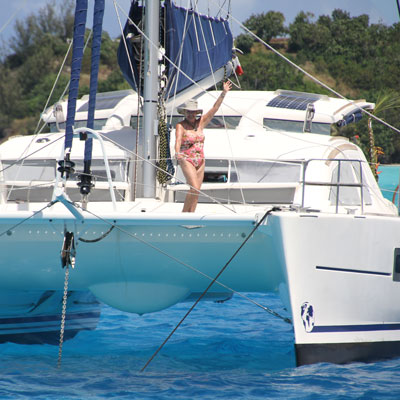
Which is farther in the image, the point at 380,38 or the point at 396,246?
the point at 380,38

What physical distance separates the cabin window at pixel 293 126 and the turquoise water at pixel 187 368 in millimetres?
2515

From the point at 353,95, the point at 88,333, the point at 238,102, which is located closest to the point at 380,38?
the point at 353,95

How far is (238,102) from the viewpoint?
363 inches

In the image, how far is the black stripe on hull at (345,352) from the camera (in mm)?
5320

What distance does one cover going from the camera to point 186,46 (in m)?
7.57

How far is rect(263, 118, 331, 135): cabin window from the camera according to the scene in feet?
28.6

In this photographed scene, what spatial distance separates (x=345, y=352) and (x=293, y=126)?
13.0 ft

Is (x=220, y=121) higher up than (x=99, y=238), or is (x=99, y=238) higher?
(x=220, y=121)

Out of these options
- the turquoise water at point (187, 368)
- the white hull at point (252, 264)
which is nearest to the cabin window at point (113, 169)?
the white hull at point (252, 264)

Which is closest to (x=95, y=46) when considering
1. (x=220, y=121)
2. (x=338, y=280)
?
(x=338, y=280)

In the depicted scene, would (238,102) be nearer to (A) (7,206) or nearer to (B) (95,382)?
(A) (7,206)

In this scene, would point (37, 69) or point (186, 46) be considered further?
point (37, 69)

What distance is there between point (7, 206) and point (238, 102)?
4.29m

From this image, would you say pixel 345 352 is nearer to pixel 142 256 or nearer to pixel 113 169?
pixel 142 256
